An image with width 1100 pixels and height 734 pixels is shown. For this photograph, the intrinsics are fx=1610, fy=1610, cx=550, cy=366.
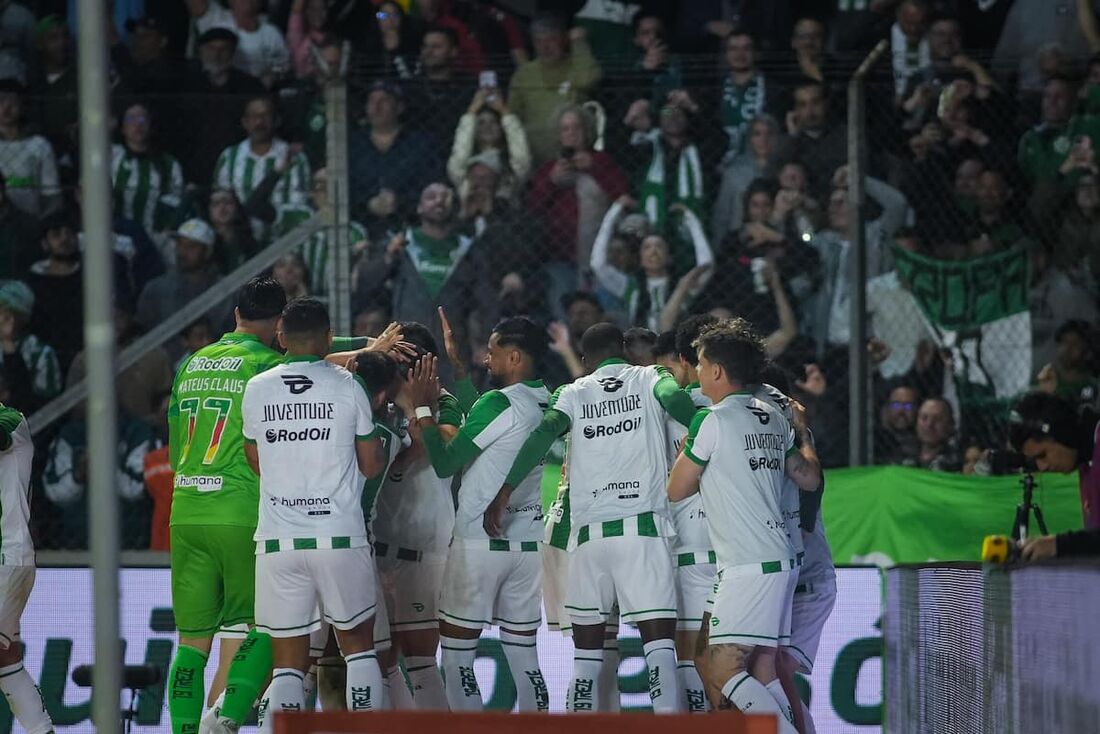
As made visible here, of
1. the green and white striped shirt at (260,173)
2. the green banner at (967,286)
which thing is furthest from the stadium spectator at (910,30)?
the green and white striped shirt at (260,173)

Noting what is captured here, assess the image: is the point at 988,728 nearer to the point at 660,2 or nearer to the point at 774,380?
the point at 774,380

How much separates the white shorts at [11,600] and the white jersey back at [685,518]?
10.1 feet

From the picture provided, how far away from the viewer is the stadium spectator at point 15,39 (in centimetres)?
1214

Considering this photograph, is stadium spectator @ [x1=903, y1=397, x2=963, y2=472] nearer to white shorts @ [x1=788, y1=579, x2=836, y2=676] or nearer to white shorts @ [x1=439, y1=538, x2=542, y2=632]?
white shorts @ [x1=788, y1=579, x2=836, y2=676]

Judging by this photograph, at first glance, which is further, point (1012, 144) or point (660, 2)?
point (660, 2)

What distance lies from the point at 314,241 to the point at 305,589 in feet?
12.6

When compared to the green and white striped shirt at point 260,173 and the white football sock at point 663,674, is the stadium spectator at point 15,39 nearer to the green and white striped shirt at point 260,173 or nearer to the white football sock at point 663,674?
the green and white striped shirt at point 260,173

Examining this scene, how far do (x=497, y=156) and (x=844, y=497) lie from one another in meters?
3.36

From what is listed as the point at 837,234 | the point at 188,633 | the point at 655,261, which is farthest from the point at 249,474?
the point at 837,234

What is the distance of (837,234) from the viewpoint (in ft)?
34.0

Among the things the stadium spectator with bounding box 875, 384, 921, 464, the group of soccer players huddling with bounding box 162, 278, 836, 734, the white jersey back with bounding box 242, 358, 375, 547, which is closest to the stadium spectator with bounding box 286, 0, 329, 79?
the group of soccer players huddling with bounding box 162, 278, 836, 734

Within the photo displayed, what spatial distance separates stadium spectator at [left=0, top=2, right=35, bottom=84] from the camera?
1214 centimetres

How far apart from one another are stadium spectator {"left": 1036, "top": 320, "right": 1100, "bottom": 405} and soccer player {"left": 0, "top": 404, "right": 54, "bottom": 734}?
6161 millimetres

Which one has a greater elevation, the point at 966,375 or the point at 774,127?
the point at 774,127
